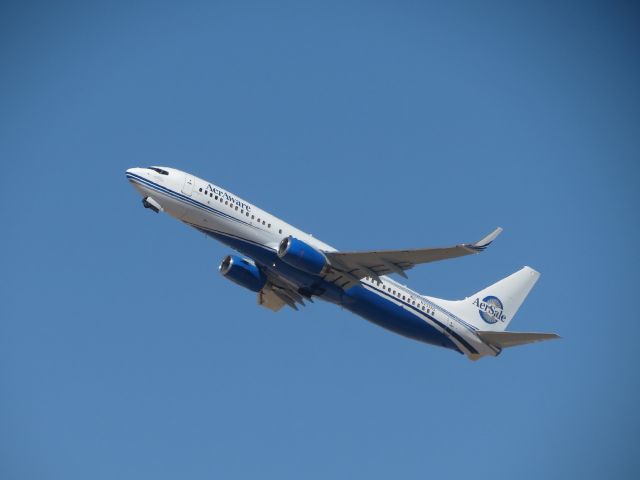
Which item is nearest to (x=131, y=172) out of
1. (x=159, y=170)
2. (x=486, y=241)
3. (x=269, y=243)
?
(x=159, y=170)

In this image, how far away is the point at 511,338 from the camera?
4925cm

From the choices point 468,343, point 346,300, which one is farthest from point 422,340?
point 346,300

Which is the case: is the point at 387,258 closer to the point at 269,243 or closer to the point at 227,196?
the point at 269,243

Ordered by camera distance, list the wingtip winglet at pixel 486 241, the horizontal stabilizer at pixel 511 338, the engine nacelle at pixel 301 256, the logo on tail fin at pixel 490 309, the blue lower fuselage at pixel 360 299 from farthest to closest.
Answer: the logo on tail fin at pixel 490 309, the horizontal stabilizer at pixel 511 338, the blue lower fuselage at pixel 360 299, the engine nacelle at pixel 301 256, the wingtip winglet at pixel 486 241

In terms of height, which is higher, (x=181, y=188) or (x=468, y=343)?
(x=468, y=343)

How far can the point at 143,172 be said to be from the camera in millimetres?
46188

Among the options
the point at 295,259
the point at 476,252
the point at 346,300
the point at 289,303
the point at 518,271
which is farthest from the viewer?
the point at 518,271

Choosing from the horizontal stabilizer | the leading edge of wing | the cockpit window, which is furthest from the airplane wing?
the cockpit window

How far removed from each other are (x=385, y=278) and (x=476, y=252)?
9.02m

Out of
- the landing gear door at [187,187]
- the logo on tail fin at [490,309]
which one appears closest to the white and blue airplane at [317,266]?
the landing gear door at [187,187]

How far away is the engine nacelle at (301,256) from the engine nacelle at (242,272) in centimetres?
511

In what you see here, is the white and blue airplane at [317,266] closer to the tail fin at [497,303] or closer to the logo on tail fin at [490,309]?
the tail fin at [497,303]

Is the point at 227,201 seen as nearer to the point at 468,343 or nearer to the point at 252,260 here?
the point at 252,260

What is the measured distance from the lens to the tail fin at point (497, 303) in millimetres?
52875
